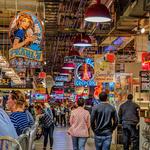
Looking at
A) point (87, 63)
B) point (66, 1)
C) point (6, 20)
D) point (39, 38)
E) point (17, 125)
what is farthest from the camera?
point (87, 63)

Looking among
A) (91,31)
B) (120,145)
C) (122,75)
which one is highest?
(91,31)

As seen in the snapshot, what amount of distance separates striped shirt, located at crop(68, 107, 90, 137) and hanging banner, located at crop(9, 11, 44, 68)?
163cm

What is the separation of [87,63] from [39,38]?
510 inches

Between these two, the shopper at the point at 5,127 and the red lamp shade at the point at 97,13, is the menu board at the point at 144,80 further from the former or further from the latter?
the shopper at the point at 5,127

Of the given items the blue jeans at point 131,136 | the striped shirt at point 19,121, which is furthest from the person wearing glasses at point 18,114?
the blue jeans at point 131,136

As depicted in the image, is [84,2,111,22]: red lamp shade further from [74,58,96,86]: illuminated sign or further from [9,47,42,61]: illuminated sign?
[74,58,96,86]: illuminated sign

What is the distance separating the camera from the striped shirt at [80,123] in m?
10.0

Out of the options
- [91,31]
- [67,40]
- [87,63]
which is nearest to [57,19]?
[91,31]

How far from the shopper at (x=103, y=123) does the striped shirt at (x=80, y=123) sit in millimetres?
500

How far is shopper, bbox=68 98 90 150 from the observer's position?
33.0 feet

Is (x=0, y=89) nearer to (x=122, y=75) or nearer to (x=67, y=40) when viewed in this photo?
(x=67, y=40)

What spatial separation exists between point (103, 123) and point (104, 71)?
8.71 metres

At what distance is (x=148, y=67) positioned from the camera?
14023 mm

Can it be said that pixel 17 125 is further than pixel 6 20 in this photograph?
No
